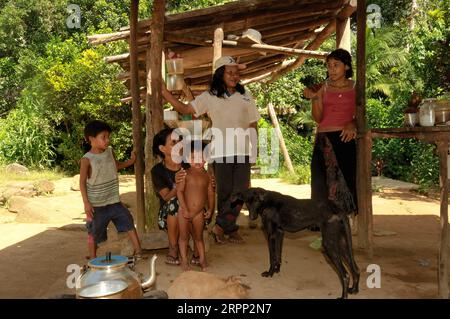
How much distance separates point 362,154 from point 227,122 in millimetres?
1404

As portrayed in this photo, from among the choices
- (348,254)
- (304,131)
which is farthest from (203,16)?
(304,131)

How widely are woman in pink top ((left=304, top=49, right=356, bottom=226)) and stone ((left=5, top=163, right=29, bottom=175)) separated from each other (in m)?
11.7

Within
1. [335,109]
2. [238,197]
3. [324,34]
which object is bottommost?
[238,197]

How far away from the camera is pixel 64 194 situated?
1138 centimetres

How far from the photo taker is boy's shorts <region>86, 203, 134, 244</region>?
14.3ft

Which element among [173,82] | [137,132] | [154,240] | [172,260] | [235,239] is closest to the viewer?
[172,260]

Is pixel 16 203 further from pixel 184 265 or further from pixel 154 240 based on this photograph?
pixel 184 265

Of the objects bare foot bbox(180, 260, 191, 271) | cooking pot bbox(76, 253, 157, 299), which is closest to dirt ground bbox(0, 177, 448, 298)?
bare foot bbox(180, 260, 191, 271)

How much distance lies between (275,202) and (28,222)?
6.00m

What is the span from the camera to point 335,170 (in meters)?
4.42

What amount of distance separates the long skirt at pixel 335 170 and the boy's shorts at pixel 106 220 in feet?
5.95

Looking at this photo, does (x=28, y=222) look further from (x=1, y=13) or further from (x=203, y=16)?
(x=1, y=13)

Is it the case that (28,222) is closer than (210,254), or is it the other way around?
(210,254)

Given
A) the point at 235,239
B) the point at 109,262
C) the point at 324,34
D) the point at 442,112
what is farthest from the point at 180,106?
the point at 324,34
